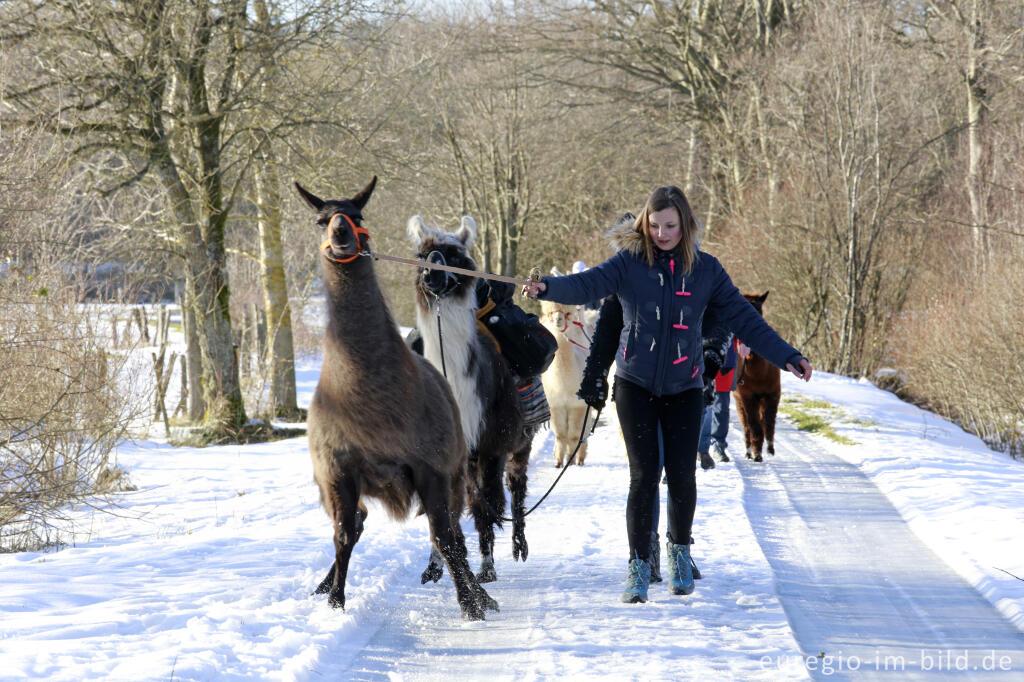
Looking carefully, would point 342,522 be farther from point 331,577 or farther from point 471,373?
point 471,373

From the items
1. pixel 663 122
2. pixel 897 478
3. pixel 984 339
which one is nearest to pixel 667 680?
pixel 897 478

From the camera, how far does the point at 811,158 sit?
20.1m

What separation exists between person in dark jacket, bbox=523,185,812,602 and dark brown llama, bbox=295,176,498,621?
31.6 inches

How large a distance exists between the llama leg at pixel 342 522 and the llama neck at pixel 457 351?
3.45ft

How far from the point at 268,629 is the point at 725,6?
25.6 m

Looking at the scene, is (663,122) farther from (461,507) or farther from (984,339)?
(461,507)

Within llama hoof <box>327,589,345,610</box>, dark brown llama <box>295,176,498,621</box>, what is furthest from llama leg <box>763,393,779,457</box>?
llama hoof <box>327,589,345,610</box>

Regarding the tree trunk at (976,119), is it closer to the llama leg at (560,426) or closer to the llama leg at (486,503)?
the llama leg at (560,426)

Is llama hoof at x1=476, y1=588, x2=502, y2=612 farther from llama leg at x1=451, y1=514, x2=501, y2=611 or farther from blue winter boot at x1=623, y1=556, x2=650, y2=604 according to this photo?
blue winter boot at x1=623, y1=556, x2=650, y2=604

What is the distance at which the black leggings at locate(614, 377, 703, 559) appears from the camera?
15.6 ft

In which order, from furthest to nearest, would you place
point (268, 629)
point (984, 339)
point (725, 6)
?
point (725, 6), point (984, 339), point (268, 629)

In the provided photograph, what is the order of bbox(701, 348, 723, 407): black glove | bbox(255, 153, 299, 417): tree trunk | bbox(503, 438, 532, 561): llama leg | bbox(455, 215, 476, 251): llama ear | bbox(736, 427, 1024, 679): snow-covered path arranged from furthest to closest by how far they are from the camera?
bbox(255, 153, 299, 417): tree trunk
bbox(503, 438, 532, 561): llama leg
bbox(455, 215, 476, 251): llama ear
bbox(701, 348, 723, 407): black glove
bbox(736, 427, 1024, 679): snow-covered path

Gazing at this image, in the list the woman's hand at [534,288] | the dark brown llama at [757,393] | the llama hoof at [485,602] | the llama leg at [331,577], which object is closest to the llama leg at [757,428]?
the dark brown llama at [757,393]

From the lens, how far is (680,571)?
4785mm
